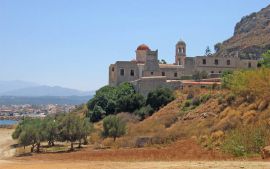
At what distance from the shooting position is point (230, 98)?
47.0 metres

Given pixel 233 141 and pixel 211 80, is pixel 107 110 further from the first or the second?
pixel 233 141

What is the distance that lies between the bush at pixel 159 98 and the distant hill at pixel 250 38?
44133 millimetres

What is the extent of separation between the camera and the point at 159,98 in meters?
63.2

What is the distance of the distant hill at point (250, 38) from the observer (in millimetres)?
118562

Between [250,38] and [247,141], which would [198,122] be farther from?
[250,38]

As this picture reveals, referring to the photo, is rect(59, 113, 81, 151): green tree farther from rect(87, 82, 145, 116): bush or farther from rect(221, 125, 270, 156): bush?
rect(221, 125, 270, 156): bush

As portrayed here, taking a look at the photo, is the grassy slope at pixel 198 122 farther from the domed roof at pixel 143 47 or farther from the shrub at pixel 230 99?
the domed roof at pixel 143 47

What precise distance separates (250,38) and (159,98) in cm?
8677

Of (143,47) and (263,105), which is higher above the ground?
(143,47)

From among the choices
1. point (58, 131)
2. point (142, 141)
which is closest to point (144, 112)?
point (58, 131)

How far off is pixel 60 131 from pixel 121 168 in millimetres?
26874

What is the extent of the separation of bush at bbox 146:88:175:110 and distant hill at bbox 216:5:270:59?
4413 cm

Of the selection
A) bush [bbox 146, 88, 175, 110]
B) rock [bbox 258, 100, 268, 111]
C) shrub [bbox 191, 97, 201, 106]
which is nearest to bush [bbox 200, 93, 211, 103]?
shrub [bbox 191, 97, 201, 106]

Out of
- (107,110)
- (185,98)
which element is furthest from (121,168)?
(107,110)
